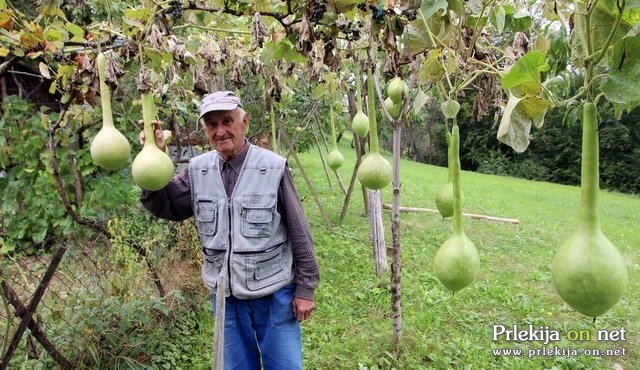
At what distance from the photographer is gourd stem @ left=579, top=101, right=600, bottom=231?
0.52 m

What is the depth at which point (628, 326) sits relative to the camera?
3.60 meters

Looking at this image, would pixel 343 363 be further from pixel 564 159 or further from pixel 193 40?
pixel 564 159

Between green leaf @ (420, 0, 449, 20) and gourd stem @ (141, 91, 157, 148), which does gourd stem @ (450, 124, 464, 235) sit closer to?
green leaf @ (420, 0, 449, 20)

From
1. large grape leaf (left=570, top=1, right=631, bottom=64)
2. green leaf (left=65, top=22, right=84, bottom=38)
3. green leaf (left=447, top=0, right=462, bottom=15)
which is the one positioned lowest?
large grape leaf (left=570, top=1, right=631, bottom=64)

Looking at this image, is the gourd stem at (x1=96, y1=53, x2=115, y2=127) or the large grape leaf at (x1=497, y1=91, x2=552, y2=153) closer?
the large grape leaf at (x1=497, y1=91, x2=552, y2=153)

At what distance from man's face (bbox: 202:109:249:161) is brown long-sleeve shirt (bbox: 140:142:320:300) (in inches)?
3.3

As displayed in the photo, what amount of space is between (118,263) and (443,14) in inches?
119

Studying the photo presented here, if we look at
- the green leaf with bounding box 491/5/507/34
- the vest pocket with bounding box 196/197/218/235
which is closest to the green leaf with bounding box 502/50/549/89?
the green leaf with bounding box 491/5/507/34

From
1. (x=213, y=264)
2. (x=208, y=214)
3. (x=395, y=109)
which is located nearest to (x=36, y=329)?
(x=213, y=264)

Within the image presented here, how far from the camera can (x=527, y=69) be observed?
625 mm

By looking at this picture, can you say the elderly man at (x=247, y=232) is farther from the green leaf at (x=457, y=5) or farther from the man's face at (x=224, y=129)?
the green leaf at (x=457, y=5)

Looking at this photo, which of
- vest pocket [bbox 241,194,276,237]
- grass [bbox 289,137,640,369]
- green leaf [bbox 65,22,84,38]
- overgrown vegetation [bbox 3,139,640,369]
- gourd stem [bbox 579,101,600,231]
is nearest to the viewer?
gourd stem [bbox 579,101,600,231]

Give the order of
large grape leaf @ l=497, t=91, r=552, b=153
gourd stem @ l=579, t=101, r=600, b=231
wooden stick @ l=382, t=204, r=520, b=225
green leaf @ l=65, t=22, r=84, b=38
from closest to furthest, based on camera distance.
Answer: gourd stem @ l=579, t=101, r=600, b=231, large grape leaf @ l=497, t=91, r=552, b=153, green leaf @ l=65, t=22, r=84, b=38, wooden stick @ l=382, t=204, r=520, b=225

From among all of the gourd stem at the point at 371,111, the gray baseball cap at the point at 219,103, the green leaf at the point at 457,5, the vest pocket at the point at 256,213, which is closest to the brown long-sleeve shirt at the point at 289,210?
the vest pocket at the point at 256,213
